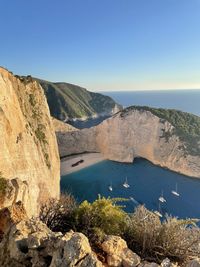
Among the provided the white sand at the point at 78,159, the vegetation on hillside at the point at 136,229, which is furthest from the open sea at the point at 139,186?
the vegetation on hillside at the point at 136,229

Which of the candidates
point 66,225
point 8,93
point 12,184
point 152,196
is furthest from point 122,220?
point 152,196

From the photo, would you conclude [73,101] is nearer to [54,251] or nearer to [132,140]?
[132,140]

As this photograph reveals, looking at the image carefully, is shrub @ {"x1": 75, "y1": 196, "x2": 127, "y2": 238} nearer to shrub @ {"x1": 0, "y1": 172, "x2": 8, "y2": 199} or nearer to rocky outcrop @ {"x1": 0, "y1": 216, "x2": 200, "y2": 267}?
rocky outcrop @ {"x1": 0, "y1": 216, "x2": 200, "y2": 267}

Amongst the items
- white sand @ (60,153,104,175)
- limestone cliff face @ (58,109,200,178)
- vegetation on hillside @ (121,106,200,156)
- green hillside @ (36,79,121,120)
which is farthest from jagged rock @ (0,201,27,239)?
green hillside @ (36,79,121,120)

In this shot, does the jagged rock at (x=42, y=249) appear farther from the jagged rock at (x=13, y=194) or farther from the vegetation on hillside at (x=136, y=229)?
the jagged rock at (x=13, y=194)

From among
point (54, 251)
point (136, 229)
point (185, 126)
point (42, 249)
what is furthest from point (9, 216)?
point (185, 126)

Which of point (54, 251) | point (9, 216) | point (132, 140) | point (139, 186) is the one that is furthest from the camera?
point (132, 140)
